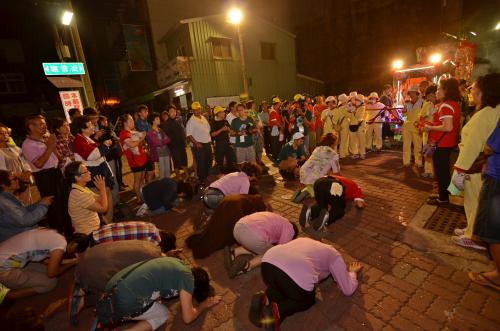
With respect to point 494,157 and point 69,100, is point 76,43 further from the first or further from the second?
point 494,157

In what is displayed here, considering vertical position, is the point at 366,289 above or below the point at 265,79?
below

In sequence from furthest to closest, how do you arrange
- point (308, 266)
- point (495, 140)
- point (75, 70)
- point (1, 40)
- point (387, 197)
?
point (1, 40)
point (75, 70)
point (387, 197)
point (495, 140)
point (308, 266)

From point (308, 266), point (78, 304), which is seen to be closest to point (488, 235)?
point (308, 266)

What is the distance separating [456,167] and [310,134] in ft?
22.1

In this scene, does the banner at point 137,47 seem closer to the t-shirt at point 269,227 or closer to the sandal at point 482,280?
the t-shirt at point 269,227

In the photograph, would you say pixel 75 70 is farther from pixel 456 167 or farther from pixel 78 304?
pixel 456 167

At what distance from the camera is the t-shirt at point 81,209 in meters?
4.02

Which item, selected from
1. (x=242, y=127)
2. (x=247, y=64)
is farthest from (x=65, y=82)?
(x=247, y=64)

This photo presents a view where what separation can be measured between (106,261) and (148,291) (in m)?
0.59

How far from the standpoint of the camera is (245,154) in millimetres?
7793

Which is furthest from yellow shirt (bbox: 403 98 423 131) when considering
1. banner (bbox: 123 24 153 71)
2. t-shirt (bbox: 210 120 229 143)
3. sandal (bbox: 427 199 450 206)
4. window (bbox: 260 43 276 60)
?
banner (bbox: 123 24 153 71)

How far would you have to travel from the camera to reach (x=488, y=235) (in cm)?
283

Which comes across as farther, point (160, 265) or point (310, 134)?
point (310, 134)

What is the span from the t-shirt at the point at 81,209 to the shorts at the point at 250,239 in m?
2.37
